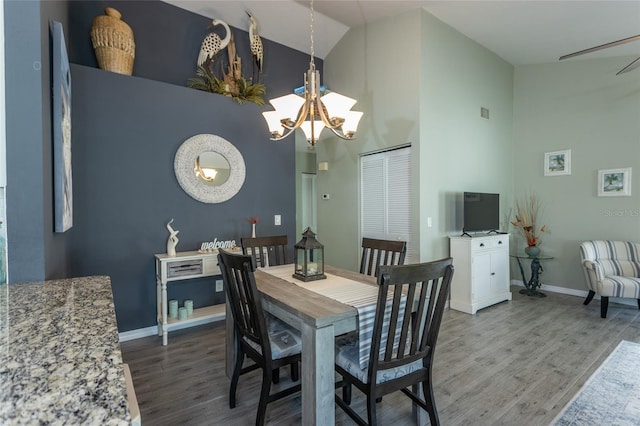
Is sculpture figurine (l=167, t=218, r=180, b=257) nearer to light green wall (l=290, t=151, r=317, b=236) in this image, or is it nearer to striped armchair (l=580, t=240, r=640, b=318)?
light green wall (l=290, t=151, r=317, b=236)

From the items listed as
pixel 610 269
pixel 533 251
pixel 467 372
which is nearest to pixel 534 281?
pixel 533 251

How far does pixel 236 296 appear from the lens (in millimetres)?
1897

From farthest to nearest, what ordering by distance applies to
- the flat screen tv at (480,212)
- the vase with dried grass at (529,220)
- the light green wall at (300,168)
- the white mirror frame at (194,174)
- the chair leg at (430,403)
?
the light green wall at (300,168) → the vase with dried grass at (529,220) → the flat screen tv at (480,212) → the white mirror frame at (194,174) → the chair leg at (430,403)

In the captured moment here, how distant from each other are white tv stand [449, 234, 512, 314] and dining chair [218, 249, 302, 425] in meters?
2.66

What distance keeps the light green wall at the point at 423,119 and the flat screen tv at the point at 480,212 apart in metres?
0.17

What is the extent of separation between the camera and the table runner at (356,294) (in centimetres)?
160

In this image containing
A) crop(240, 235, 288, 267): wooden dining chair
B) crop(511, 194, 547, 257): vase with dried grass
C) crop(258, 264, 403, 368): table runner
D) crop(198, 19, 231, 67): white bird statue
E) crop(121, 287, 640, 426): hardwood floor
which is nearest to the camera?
crop(258, 264, 403, 368): table runner

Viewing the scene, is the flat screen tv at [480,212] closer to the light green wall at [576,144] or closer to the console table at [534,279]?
the console table at [534,279]

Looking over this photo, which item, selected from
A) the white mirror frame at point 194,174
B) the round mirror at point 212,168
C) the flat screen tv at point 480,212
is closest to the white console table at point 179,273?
the white mirror frame at point 194,174

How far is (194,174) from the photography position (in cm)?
341

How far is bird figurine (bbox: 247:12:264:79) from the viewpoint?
399cm

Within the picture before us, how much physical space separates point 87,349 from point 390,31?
454cm

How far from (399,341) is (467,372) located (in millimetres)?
1292

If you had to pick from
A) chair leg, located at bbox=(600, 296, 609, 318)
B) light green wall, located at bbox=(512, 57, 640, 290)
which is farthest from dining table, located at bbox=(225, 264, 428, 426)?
light green wall, located at bbox=(512, 57, 640, 290)
